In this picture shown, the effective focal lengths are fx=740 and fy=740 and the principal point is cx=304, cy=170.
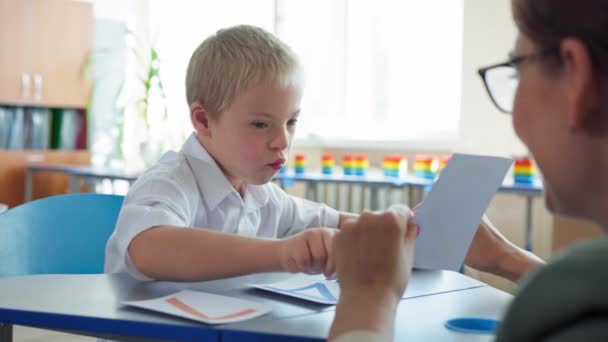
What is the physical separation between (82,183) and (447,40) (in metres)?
3.25

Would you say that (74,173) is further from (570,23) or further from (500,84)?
(570,23)

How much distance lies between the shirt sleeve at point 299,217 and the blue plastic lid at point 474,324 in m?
0.76

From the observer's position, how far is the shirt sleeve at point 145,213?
1.23 metres

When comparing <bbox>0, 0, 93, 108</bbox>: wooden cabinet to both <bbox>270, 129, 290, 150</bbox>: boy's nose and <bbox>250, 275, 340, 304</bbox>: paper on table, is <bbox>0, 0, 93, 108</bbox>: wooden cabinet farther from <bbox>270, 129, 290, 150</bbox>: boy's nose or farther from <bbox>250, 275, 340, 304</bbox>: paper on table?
<bbox>250, 275, 340, 304</bbox>: paper on table

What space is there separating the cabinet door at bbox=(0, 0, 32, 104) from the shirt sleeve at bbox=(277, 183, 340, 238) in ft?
15.9

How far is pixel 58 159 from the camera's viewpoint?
6305 millimetres

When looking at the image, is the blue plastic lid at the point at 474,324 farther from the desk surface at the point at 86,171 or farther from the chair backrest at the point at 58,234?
the desk surface at the point at 86,171

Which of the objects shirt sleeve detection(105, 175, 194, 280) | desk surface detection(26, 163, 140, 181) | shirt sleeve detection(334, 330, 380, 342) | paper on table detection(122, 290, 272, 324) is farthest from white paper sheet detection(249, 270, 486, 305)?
desk surface detection(26, 163, 140, 181)

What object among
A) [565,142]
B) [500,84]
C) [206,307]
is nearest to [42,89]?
[206,307]

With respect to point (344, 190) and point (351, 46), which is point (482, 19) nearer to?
point (351, 46)

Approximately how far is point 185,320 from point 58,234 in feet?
2.40

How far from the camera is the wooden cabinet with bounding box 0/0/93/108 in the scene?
596 centimetres

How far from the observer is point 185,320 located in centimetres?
92

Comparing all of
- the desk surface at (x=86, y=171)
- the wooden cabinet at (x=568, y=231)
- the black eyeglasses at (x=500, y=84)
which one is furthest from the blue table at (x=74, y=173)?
the black eyeglasses at (x=500, y=84)
